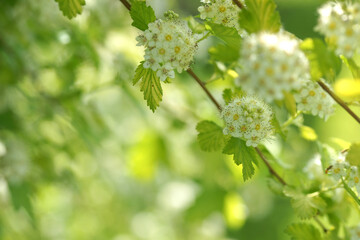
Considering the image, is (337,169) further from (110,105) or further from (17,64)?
(110,105)

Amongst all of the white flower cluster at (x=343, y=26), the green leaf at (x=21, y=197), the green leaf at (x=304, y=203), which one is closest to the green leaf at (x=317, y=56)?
the white flower cluster at (x=343, y=26)

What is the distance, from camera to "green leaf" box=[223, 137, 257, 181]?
577 millimetres

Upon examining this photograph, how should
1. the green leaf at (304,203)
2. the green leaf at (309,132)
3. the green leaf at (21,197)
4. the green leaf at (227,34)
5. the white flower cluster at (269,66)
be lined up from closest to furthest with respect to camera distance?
the white flower cluster at (269,66) < the green leaf at (227,34) < the green leaf at (304,203) < the green leaf at (309,132) < the green leaf at (21,197)

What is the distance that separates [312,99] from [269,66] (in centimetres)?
25

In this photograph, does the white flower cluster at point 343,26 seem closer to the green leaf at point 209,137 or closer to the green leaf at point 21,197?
the green leaf at point 209,137

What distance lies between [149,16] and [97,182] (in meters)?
1.48

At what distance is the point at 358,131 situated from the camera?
2.52 m

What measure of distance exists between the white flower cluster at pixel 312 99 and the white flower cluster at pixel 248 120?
0.07 m

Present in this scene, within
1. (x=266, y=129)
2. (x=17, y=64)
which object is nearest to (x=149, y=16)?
(x=266, y=129)

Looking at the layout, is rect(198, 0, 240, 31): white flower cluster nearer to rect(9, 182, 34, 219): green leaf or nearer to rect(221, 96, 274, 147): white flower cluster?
rect(221, 96, 274, 147): white flower cluster

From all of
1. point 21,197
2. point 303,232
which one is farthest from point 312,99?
point 21,197

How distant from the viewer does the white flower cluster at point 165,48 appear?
1.72 ft

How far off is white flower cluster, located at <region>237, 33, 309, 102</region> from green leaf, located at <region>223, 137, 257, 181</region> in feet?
0.63

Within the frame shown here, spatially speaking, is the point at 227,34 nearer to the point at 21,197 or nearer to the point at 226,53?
the point at 226,53
